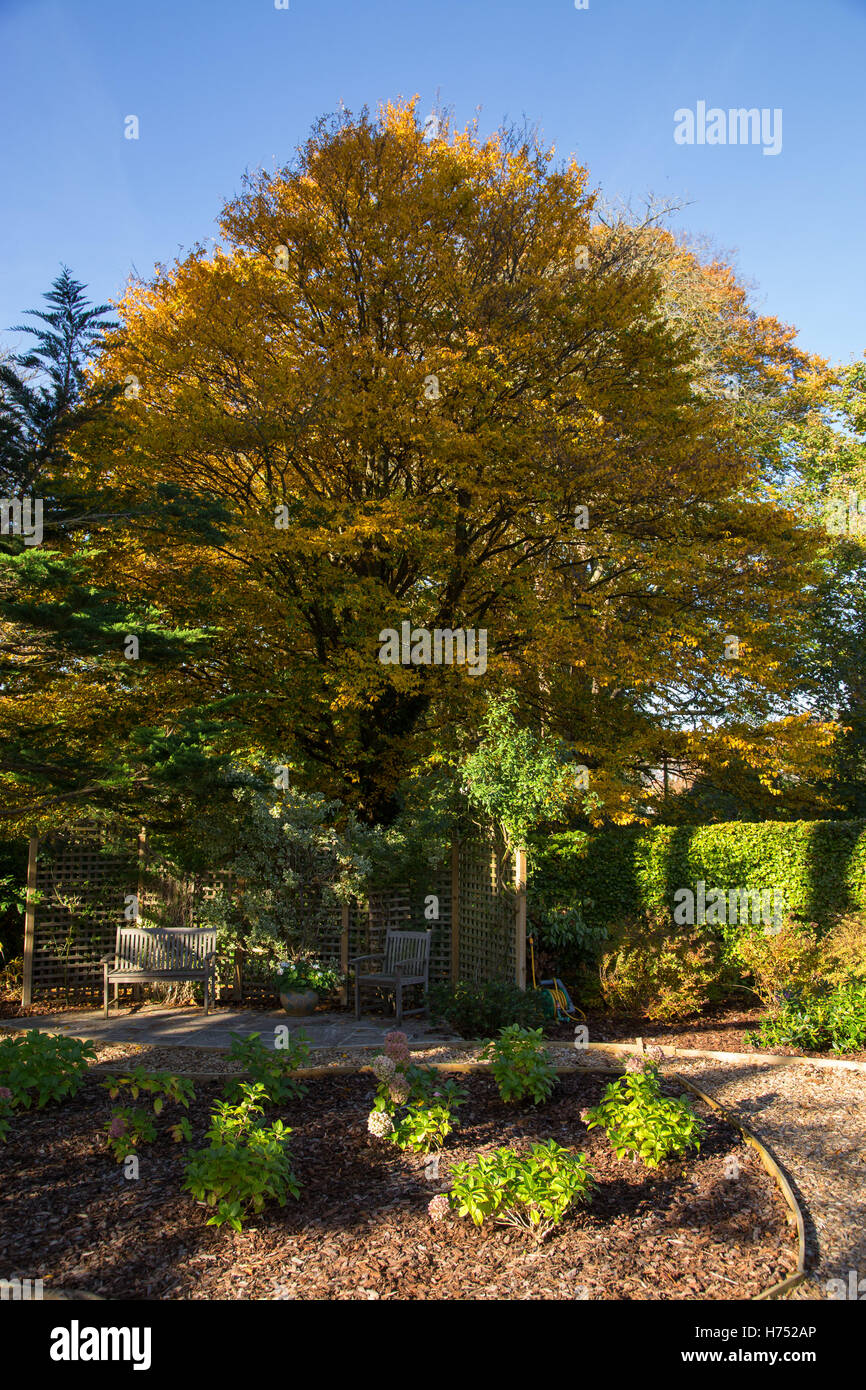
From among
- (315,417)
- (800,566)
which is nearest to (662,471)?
(800,566)

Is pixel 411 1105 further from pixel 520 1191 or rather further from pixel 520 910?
pixel 520 910

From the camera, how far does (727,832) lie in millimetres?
10906

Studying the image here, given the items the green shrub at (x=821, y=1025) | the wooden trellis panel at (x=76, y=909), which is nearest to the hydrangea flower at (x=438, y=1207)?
the green shrub at (x=821, y=1025)

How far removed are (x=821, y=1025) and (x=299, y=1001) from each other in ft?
16.3

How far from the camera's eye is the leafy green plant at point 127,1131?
194 inches

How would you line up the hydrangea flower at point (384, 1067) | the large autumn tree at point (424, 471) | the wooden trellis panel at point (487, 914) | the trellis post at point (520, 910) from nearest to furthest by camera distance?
the hydrangea flower at point (384, 1067) < the trellis post at point (520, 910) < the wooden trellis panel at point (487, 914) < the large autumn tree at point (424, 471)

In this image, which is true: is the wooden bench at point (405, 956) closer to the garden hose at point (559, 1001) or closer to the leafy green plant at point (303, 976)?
the leafy green plant at point (303, 976)

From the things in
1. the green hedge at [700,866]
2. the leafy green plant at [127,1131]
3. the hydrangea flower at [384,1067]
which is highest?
the green hedge at [700,866]

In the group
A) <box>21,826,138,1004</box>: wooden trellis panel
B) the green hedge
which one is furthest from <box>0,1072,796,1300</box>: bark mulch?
the green hedge

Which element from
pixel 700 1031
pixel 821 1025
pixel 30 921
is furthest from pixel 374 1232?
pixel 30 921

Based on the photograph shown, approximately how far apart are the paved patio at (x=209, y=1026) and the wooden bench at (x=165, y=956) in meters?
0.31

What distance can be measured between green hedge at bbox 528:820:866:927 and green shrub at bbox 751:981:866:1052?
2191 millimetres

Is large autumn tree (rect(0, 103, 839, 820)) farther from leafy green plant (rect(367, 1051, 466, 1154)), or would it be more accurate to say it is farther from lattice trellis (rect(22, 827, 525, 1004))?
leafy green plant (rect(367, 1051, 466, 1154))

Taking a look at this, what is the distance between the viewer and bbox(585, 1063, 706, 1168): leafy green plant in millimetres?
4883
